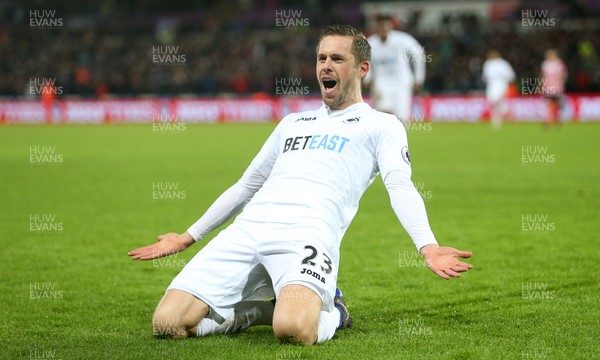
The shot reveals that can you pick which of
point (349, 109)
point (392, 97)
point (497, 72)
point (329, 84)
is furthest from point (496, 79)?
point (329, 84)

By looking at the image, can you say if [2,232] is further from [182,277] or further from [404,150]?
[404,150]

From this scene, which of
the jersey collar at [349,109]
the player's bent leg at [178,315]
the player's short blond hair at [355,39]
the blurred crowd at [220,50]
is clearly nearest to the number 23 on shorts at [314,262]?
the player's bent leg at [178,315]

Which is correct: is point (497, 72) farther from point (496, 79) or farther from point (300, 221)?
point (300, 221)

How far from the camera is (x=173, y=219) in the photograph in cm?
1084

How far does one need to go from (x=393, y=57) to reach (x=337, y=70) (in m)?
11.2

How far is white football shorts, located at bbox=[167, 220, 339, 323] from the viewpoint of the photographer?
5.11 meters

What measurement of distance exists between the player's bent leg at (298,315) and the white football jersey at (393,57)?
37.8 ft

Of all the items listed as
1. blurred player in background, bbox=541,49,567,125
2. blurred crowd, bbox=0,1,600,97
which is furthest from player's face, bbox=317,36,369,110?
blurred crowd, bbox=0,1,600,97

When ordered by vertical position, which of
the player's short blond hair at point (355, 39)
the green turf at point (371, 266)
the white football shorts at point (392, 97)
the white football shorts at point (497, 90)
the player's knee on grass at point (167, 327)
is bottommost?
the green turf at point (371, 266)

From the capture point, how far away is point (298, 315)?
4879 millimetres

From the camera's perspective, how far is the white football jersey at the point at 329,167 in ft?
17.4

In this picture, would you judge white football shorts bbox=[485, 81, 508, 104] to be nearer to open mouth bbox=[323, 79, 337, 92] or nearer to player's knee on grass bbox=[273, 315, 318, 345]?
open mouth bbox=[323, 79, 337, 92]

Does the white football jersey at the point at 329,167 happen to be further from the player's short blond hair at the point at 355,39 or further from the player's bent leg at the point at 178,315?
the player's bent leg at the point at 178,315

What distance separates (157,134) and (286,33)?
1494cm
